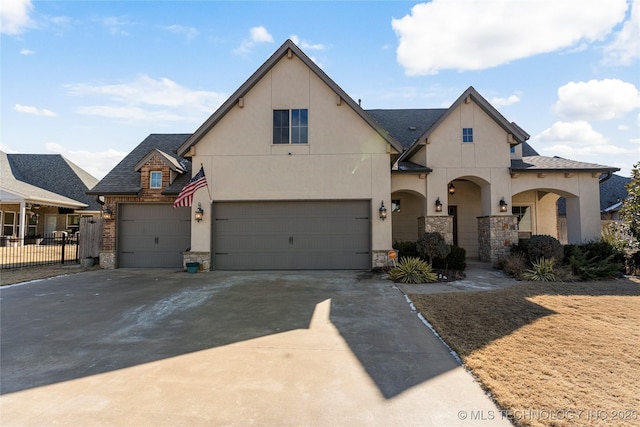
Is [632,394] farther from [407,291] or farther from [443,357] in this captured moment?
[407,291]

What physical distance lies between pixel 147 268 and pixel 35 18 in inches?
352

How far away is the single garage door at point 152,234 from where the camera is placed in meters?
12.9

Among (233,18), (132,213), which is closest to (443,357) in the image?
(233,18)

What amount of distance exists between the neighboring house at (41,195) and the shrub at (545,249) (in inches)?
1139

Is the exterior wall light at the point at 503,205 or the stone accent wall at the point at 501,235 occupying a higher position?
the exterior wall light at the point at 503,205

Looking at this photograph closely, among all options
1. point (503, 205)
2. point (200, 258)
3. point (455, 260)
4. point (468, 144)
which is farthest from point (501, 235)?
point (200, 258)

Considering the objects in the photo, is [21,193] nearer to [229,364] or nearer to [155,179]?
[155,179]

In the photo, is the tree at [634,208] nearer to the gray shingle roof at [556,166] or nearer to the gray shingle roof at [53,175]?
the gray shingle roof at [556,166]

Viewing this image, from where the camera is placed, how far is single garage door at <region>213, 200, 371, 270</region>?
11.8 meters

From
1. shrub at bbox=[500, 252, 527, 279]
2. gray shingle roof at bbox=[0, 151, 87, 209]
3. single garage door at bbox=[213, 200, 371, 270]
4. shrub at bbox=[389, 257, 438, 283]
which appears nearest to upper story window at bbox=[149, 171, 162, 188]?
single garage door at bbox=[213, 200, 371, 270]

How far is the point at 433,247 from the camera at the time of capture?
1073cm

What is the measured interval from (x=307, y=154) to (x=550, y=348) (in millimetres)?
9275

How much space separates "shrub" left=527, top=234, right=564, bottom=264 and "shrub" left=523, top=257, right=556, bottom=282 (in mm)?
351

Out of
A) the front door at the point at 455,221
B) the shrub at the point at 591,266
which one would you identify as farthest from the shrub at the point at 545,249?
the front door at the point at 455,221
